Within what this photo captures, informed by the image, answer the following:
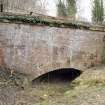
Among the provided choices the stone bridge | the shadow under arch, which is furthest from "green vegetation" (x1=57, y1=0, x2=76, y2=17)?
the shadow under arch

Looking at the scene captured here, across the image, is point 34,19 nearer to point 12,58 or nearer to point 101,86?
point 12,58

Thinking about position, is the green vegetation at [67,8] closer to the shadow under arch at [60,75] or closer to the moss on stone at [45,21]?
the moss on stone at [45,21]

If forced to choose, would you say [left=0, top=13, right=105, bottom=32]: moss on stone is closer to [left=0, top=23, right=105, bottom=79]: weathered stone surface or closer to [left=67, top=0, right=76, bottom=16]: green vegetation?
[left=0, top=23, right=105, bottom=79]: weathered stone surface

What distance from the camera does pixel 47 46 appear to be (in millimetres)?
9766

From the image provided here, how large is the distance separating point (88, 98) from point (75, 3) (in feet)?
41.9

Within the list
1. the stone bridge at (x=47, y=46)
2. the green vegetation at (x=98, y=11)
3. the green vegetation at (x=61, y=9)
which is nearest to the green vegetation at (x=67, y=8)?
the green vegetation at (x=61, y=9)

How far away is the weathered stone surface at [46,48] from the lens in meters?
9.08

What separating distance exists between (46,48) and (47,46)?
0.09 m

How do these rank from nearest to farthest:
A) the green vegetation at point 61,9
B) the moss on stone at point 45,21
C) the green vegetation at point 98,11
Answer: the moss on stone at point 45,21, the green vegetation at point 98,11, the green vegetation at point 61,9

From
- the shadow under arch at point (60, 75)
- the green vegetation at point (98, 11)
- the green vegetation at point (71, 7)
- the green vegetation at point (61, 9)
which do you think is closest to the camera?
the shadow under arch at point (60, 75)

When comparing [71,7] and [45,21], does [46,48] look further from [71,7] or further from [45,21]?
[71,7]

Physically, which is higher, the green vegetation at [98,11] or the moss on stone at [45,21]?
the green vegetation at [98,11]

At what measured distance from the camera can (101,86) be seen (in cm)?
771

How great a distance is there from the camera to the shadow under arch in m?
10.4
